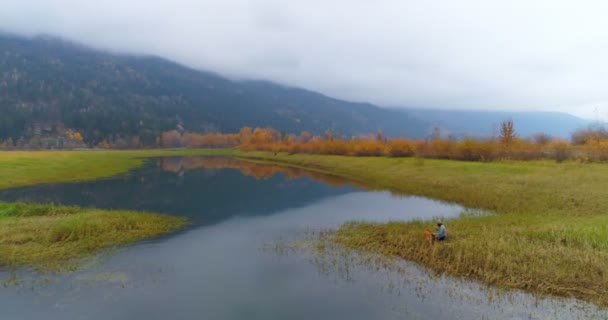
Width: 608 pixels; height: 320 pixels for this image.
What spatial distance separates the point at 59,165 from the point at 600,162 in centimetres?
11611

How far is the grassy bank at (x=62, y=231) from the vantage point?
25.1 meters

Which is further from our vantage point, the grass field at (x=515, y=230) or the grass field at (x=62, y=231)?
the grass field at (x=62, y=231)

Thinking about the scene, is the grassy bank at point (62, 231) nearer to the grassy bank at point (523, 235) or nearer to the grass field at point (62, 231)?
the grass field at point (62, 231)

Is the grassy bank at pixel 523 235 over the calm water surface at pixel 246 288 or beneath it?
over

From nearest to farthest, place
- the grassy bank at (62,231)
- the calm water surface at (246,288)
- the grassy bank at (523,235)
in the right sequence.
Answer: the calm water surface at (246,288)
the grassy bank at (523,235)
the grassy bank at (62,231)

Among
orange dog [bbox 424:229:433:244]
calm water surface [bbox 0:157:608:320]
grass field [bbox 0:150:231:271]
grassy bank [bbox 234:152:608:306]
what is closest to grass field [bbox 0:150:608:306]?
grassy bank [bbox 234:152:608:306]

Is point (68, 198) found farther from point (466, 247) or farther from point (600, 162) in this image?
point (600, 162)

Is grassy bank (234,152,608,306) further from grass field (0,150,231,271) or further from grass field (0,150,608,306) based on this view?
grass field (0,150,231,271)

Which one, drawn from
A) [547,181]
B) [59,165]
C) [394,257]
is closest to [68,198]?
[59,165]

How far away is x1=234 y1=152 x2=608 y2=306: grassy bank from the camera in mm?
20797

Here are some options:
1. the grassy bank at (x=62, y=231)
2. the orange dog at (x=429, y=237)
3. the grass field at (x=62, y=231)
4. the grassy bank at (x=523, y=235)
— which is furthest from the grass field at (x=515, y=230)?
the grass field at (x=62, y=231)

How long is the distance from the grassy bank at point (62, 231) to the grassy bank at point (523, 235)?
1875 centimetres

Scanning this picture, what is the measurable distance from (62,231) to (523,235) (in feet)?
121

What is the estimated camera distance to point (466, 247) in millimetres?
25234
